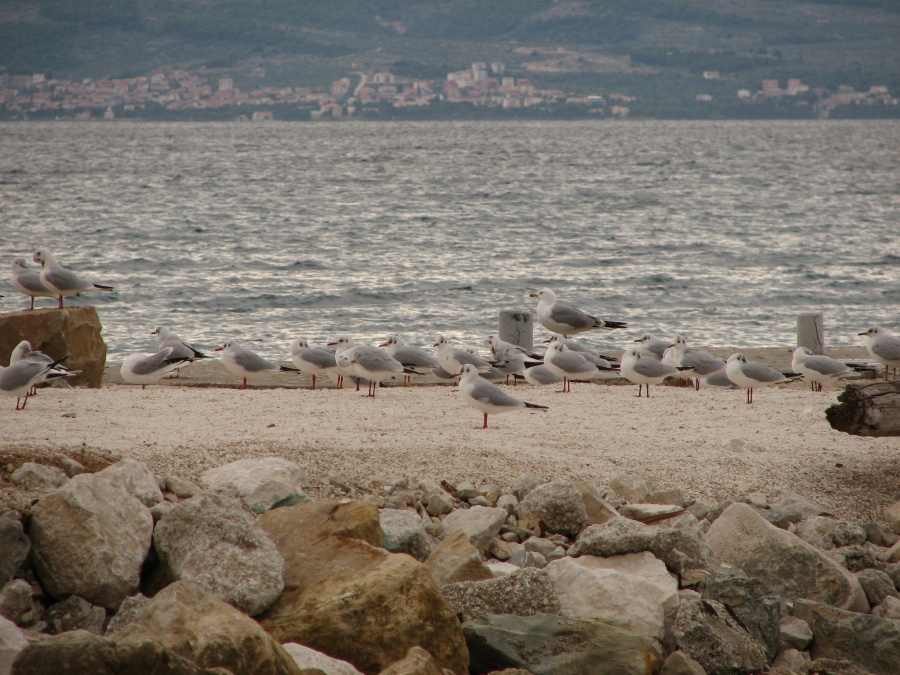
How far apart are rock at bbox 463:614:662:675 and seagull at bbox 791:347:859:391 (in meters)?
6.63

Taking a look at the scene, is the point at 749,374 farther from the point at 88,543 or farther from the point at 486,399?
the point at 88,543

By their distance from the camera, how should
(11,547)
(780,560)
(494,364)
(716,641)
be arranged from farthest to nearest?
1. (494,364)
2. (780,560)
3. (716,641)
4. (11,547)

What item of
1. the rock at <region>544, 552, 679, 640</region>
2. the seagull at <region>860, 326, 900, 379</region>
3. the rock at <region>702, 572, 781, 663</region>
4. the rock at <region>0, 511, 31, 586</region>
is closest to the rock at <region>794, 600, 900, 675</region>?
the rock at <region>702, 572, 781, 663</region>

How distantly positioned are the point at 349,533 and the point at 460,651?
Result: 2.78 ft

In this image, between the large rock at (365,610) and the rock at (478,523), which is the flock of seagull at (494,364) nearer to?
the rock at (478,523)

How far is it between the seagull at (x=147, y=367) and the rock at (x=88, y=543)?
19.3 ft

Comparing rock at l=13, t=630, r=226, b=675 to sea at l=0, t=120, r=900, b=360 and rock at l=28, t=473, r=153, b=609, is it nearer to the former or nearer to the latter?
rock at l=28, t=473, r=153, b=609

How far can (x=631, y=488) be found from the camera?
21.1ft

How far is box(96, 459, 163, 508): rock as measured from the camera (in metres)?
5.16

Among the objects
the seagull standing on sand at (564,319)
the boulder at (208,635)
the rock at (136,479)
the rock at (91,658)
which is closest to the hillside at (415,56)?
the seagull standing on sand at (564,319)

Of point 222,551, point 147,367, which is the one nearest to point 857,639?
point 222,551

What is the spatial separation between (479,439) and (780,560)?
109 inches

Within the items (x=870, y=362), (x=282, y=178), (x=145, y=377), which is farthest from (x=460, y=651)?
(x=282, y=178)

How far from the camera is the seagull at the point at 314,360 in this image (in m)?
10.5
